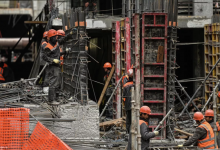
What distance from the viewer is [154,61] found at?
1280cm

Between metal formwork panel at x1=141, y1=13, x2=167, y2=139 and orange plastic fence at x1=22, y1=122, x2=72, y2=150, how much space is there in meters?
4.06

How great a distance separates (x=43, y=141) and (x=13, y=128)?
0.75m

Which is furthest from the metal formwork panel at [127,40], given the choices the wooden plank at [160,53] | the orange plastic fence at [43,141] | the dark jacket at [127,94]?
the orange plastic fence at [43,141]

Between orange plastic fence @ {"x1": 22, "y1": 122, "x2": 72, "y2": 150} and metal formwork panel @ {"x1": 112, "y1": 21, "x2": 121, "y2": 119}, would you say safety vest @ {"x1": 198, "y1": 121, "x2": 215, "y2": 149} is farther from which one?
metal formwork panel @ {"x1": 112, "y1": 21, "x2": 121, "y2": 119}

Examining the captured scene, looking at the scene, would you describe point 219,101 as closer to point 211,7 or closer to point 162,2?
point 162,2

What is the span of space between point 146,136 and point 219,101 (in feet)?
25.9

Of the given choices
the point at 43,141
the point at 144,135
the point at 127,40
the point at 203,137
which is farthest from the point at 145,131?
the point at 127,40

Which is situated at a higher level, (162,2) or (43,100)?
(162,2)

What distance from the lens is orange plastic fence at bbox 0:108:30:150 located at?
959 cm

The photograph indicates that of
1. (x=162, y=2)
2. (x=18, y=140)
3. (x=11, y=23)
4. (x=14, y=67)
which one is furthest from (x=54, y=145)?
(x=11, y=23)

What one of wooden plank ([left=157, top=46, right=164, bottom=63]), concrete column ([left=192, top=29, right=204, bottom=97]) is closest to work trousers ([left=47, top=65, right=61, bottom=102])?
wooden plank ([left=157, top=46, right=164, bottom=63])

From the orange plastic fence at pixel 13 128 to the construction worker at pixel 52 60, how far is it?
8.34 ft

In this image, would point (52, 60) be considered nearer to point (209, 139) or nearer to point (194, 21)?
point (209, 139)

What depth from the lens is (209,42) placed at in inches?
696
